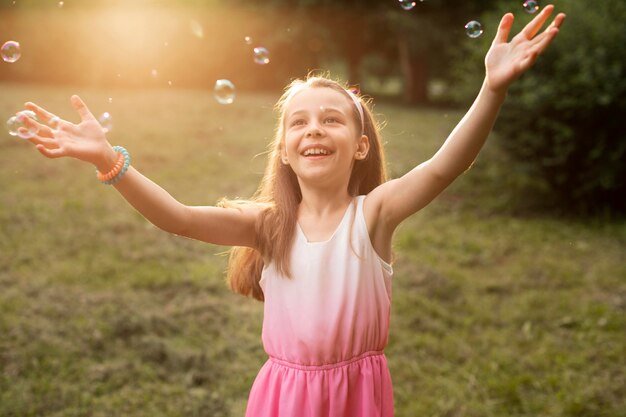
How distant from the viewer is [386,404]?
200cm

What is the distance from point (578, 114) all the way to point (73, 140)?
588 centimetres

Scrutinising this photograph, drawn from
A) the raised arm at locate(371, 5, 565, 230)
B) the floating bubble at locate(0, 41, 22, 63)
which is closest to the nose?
the raised arm at locate(371, 5, 565, 230)

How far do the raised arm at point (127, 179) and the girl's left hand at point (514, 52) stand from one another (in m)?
0.88

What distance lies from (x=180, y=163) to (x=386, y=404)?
730 centimetres

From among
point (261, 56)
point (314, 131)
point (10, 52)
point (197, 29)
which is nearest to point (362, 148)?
point (314, 131)

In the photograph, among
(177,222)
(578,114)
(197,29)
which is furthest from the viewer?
(578,114)

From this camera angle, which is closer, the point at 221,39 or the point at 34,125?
the point at 34,125

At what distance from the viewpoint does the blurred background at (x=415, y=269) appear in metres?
3.58

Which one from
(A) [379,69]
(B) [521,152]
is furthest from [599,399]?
(A) [379,69]

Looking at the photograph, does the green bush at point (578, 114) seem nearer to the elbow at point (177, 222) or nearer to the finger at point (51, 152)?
the elbow at point (177, 222)

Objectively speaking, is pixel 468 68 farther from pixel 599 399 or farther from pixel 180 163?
pixel 599 399

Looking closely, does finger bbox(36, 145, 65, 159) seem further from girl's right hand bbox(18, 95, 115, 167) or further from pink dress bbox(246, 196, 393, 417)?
pink dress bbox(246, 196, 393, 417)

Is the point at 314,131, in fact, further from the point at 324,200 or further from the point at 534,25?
the point at 534,25

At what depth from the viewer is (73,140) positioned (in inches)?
69.7
